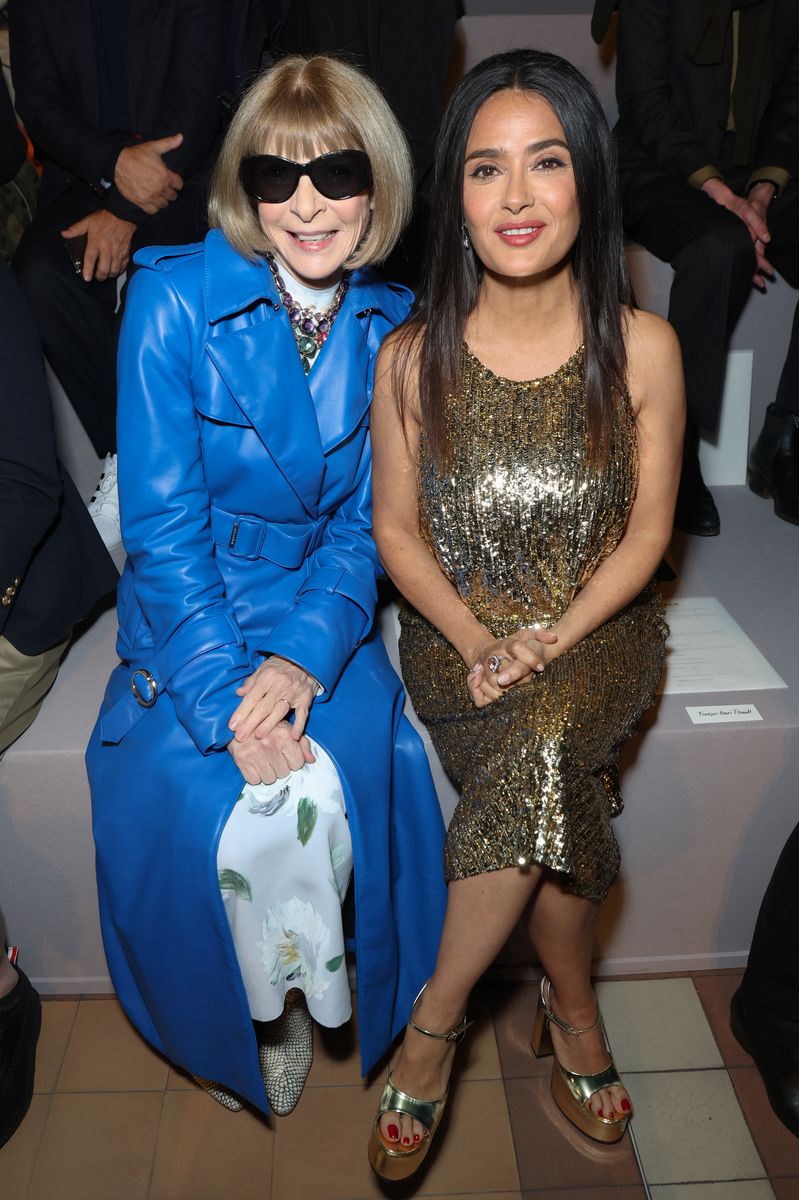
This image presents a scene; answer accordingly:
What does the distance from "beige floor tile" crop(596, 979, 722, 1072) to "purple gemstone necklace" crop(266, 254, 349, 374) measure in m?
1.45

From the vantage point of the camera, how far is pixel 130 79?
2.87 m

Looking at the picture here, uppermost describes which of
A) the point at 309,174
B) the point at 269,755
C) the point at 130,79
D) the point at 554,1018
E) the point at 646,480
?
the point at 309,174

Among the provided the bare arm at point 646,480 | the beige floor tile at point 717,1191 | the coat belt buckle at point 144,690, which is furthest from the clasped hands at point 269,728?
the beige floor tile at point 717,1191

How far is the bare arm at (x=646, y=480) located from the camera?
187 centimetres

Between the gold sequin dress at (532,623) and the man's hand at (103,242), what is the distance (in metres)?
1.34

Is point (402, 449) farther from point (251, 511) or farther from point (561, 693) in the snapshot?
point (561, 693)

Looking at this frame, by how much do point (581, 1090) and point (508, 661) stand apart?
2.74 feet

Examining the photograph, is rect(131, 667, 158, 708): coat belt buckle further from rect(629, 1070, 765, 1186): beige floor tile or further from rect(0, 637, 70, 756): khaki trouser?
rect(629, 1070, 765, 1186): beige floor tile

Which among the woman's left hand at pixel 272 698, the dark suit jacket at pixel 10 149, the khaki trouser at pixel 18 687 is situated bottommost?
the khaki trouser at pixel 18 687

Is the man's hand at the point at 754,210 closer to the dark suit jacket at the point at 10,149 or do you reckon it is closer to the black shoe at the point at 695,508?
the black shoe at the point at 695,508

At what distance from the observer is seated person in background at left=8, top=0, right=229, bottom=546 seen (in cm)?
281

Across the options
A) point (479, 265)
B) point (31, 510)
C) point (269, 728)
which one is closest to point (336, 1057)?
point (269, 728)

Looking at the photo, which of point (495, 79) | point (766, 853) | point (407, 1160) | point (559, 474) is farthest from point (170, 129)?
point (407, 1160)

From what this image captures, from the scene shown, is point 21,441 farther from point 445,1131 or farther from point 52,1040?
point 445,1131
